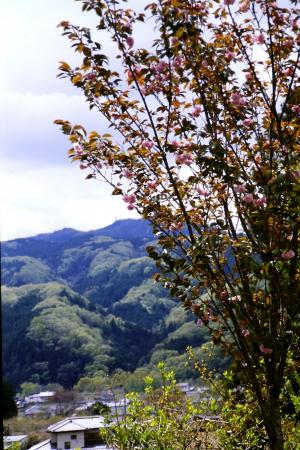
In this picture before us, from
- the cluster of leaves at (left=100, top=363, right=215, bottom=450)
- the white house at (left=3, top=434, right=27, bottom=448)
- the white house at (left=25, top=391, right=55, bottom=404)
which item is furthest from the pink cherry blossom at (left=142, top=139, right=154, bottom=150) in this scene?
the white house at (left=25, top=391, right=55, bottom=404)

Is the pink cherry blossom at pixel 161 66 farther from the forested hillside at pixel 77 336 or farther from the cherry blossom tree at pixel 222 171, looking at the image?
the forested hillside at pixel 77 336

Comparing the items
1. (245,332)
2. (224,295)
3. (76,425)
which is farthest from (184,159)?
(76,425)

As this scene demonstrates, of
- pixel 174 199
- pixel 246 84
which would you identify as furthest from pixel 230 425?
pixel 246 84

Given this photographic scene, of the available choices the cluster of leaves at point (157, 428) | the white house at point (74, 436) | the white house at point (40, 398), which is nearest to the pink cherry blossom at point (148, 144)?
the cluster of leaves at point (157, 428)

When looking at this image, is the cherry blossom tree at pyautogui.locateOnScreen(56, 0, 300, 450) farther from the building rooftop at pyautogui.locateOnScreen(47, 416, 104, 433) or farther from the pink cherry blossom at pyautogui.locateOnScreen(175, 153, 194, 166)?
the building rooftop at pyautogui.locateOnScreen(47, 416, 104, 433)

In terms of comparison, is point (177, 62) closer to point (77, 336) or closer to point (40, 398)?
point (40, 398)

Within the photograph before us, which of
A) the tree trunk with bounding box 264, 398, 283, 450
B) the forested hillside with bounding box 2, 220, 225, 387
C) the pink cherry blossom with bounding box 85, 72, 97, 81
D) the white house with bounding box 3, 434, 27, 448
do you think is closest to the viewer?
the tree trunk with bounding box 264, 398, 283, 450

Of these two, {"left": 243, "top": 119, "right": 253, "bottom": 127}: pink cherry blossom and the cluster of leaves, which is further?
the cluster of leaves

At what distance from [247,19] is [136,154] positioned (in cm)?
123

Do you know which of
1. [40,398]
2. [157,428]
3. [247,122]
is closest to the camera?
[247,122]

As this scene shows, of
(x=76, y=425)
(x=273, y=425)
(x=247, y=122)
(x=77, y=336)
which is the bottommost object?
(x=77, y=336)

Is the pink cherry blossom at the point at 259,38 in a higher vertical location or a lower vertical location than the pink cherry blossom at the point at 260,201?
higher

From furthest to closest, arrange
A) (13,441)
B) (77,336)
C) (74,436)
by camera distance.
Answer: (77,336)
(74,436)
(13,441)

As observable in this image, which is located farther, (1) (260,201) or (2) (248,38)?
(2) (248,38)
